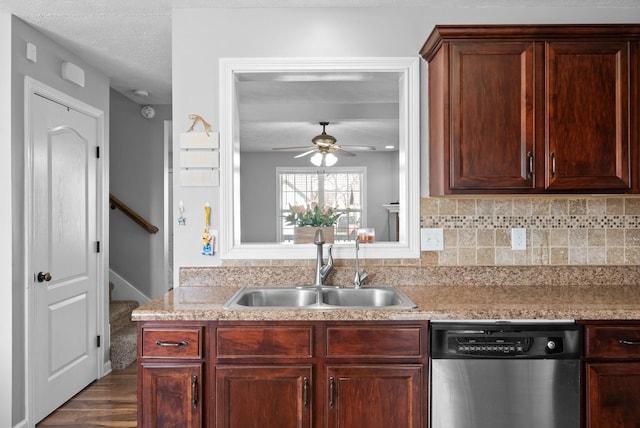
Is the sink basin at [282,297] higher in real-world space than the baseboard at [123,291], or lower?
higher

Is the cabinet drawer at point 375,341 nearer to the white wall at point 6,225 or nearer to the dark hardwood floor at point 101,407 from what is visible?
the dark hardwood floor at point 101,407

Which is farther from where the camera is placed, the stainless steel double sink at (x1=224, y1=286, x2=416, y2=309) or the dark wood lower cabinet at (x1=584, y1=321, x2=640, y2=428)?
the stainless steel double sink at (x1=224, y1=286, x2=416, y2=309)

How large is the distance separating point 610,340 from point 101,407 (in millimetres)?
2958

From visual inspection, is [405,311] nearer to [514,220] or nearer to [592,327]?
[592,327]

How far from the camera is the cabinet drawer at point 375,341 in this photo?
5.99 feet

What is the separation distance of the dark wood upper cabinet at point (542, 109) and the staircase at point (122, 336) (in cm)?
303

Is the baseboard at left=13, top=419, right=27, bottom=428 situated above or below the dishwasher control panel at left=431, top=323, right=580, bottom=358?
below

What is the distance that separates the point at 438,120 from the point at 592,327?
1.12 m

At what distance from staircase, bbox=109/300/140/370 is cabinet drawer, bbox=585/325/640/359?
3.30 metres

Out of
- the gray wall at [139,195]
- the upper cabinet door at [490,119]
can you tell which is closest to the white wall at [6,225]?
the gray wall at [139,195]

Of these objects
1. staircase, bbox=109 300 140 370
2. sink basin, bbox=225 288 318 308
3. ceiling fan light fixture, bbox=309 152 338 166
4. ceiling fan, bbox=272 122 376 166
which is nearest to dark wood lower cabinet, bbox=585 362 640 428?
sink basin, bbox=225 288 318 308

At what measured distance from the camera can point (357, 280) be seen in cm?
232

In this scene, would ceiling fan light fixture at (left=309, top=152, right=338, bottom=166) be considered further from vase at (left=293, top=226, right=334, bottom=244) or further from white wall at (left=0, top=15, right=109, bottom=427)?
white wall at (left=0, top=15, right=109, bottom=427)

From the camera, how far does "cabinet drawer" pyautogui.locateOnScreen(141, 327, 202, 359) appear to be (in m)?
1.83
